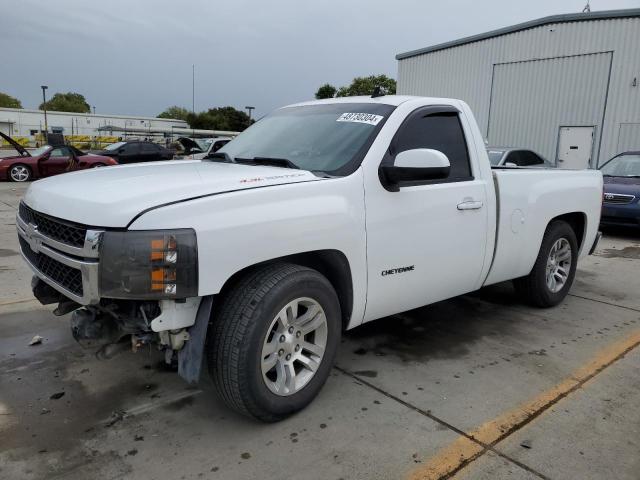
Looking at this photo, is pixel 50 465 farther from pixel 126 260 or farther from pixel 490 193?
pixel 490 193

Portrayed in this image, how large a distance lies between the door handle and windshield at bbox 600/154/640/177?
8067 millimetres

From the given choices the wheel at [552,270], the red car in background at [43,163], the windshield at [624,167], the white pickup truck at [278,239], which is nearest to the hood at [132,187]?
the white pickup truck at [278,239]

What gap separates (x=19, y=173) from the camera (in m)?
17.5

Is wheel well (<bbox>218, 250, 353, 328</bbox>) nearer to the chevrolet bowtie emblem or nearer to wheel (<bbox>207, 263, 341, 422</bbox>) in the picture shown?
wheel (<bbox>207, 263, 341, 422</bbox>)

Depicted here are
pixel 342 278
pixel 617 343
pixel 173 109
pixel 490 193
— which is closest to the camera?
pixel 342 278

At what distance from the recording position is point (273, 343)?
288cm

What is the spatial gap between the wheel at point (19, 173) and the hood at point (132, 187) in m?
16.3

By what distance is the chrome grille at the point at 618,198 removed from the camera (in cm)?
934

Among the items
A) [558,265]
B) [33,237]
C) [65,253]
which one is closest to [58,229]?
[65,253]

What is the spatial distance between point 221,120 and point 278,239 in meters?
88.5

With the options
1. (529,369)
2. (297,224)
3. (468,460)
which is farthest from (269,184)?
(529,369)

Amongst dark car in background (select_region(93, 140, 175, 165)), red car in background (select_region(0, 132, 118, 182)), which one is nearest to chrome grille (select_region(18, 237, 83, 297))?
red car in background (select_region(0, 132, 118, 182))

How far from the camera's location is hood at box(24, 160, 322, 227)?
2498mm

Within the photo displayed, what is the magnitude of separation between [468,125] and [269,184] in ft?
6.51
